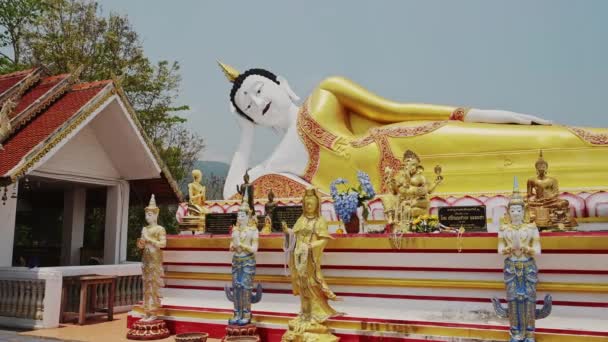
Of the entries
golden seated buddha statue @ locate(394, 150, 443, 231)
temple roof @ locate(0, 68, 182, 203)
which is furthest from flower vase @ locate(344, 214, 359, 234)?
temple roof @ locate(0, 68, 182, 203)

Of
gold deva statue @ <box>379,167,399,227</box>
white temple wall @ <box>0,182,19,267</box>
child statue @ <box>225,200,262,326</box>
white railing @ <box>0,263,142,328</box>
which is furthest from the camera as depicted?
white temple wall @ <box>0,182,19,267</box>

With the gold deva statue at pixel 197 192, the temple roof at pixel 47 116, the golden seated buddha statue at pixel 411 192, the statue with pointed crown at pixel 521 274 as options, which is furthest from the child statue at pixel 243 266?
the temple roof at pixel 47 116

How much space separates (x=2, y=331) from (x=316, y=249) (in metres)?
5.92

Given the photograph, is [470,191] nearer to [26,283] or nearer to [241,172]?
[241,172]

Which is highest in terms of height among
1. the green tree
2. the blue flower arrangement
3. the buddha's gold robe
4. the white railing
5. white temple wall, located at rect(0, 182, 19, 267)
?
the green tree

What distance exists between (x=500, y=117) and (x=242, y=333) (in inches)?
289

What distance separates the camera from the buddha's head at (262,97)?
13.7m

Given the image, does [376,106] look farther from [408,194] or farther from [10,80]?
[10,80]

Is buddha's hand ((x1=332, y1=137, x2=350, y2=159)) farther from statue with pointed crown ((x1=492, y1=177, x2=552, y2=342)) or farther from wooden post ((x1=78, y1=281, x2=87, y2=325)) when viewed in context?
statue with pointed crown ((x1=492, y1=177, x2=552, y2=342))

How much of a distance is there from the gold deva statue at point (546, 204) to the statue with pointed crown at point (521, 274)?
199cm

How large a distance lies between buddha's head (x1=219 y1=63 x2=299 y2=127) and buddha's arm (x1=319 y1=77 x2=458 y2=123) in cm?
110

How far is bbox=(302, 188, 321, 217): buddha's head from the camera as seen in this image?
7.12 m

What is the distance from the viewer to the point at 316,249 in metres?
6.92

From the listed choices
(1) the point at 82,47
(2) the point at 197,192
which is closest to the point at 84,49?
(1) the point at 82,47
